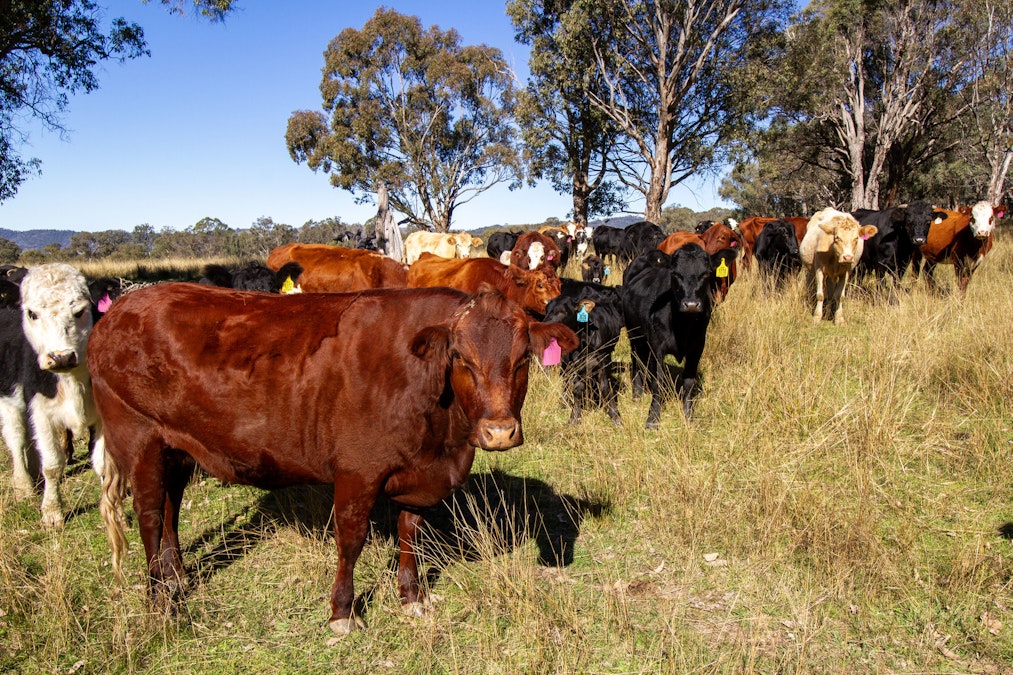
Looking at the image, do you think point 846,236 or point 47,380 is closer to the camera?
point 47,380

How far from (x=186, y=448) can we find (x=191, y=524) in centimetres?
167

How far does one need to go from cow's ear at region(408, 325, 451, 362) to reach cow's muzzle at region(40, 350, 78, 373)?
2875mm

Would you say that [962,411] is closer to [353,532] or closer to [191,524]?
[353,532]

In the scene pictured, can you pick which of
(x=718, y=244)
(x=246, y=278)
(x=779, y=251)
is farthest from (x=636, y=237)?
(x=246, y=278)

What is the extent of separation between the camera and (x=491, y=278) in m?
9.57

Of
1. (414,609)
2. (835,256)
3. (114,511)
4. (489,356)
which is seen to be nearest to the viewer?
(489,356)

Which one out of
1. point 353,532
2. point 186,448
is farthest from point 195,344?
point 353,532

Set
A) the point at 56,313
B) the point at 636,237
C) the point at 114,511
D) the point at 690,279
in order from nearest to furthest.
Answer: the point at 114,511
the point at 56,313
the point at 690,279
the point at 636,237

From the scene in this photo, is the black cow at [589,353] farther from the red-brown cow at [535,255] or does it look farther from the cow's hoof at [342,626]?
the cow's hoof at [342,626]

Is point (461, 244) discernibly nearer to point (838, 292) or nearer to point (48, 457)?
point (838, 292)

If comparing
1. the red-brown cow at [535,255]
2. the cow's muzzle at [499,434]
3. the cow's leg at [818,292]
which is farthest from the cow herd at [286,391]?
the cow's leg at [818,292]

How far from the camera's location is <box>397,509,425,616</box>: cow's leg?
3.66 meters

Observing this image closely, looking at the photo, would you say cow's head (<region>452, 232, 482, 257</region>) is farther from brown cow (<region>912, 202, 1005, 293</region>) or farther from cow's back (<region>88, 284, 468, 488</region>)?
cow's back (<region>88, 284, 468, 488</region>)

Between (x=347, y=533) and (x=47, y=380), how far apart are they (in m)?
3.19
